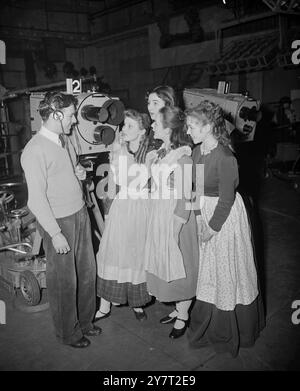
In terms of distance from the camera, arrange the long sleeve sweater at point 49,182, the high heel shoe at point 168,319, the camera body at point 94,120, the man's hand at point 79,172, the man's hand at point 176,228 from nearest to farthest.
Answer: the long sleeve sweater at point 49,182
the man's hand at point 176,228
the man's hand at point 79,172
the camera body at point 94,120
the high heel shoe at point 168,319

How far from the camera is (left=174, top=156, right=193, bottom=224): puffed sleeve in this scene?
1.99 meters

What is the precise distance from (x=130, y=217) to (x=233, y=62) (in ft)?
19.4

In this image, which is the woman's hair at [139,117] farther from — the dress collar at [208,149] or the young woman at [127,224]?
the dress collar at [208,149]

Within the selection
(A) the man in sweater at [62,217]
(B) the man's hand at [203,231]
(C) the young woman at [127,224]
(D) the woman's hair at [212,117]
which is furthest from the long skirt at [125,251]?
(D) the woman's hair at [212,117]

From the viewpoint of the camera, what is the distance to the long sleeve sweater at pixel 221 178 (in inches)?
74.9

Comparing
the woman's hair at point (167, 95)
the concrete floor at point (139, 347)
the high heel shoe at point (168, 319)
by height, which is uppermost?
the woman's hair at point (167, 95)

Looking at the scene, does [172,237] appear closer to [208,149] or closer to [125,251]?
[125,251]

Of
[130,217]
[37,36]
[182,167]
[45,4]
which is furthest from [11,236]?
[45,4]

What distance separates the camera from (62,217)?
78.4 inches

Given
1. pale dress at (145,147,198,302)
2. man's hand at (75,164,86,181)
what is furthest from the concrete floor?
man's hand at (75,164,86,181)

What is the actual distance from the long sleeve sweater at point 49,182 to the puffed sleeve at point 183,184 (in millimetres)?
607

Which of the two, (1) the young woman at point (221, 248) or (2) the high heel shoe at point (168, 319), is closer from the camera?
(1) the young woman at point (221, 248)

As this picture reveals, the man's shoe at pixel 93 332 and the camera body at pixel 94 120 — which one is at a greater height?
the camera body at pixel 94 120

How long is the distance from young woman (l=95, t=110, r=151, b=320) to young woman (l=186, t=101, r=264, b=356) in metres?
0.38
